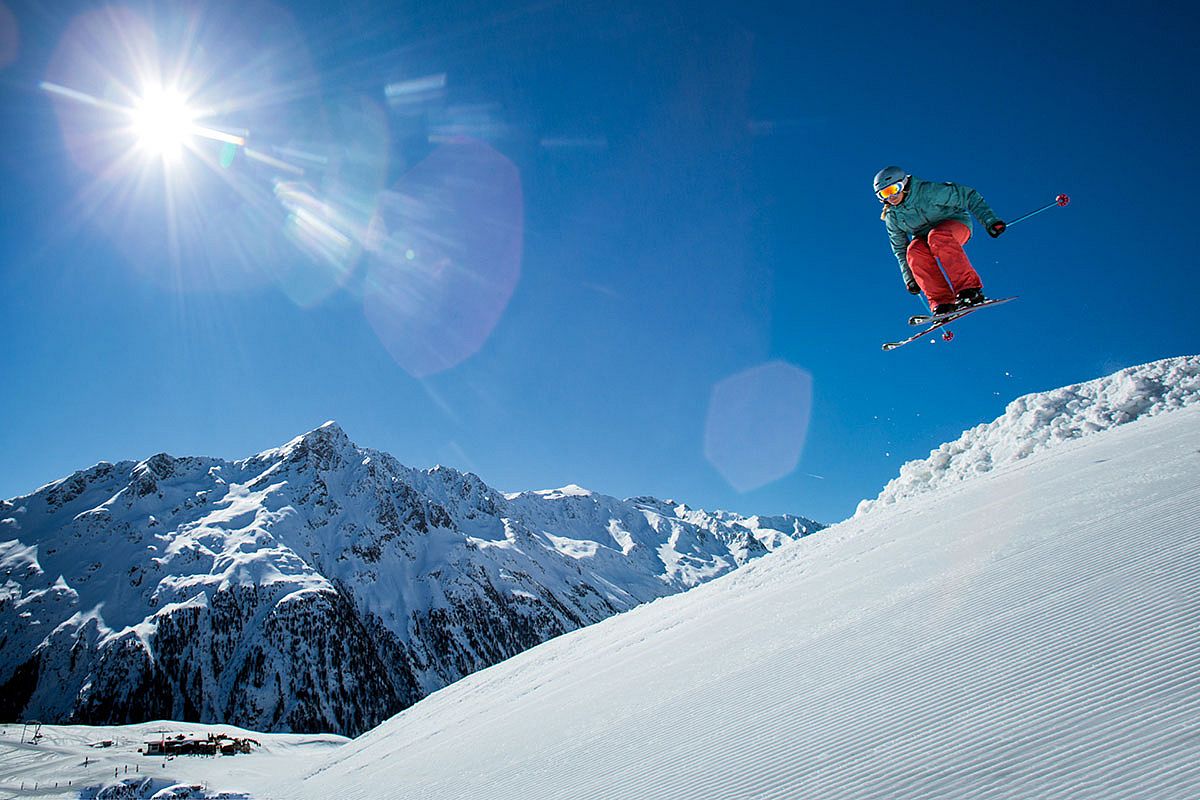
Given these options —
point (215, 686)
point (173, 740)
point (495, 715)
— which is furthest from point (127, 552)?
point (495, 715)

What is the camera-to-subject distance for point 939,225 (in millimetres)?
10766

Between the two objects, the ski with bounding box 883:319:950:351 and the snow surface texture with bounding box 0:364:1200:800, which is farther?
the ski with bounding box 883:319:950:351

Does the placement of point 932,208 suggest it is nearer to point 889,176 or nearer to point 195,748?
point 889,176

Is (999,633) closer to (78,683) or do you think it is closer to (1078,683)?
(1078,683)

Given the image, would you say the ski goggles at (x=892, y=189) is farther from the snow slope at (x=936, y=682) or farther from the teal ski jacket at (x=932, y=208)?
the snow slope at (x=936, y=682)

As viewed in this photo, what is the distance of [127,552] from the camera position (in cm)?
15462

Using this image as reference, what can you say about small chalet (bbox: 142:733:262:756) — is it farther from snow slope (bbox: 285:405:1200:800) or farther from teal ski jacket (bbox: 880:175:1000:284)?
teal ski jacket (bbox: 880:175:1000:284)

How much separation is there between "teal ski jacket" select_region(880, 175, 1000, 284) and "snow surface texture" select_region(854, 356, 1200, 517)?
1282cm

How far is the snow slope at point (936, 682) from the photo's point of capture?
366 cm

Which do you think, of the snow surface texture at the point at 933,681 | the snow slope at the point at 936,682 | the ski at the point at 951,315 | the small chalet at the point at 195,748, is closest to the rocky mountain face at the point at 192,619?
the small chalet at the point at 195,748

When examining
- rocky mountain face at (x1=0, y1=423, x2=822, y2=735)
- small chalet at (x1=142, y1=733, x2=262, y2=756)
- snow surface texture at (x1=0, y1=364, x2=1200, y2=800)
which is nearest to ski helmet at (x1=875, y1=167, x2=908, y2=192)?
snow surface texture at (x1=0, y1=364, x2=1200, y2=800)

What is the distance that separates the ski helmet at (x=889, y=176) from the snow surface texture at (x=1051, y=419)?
45.9 ft

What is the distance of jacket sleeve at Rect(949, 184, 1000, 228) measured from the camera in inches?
413

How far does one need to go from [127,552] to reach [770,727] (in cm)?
20638
